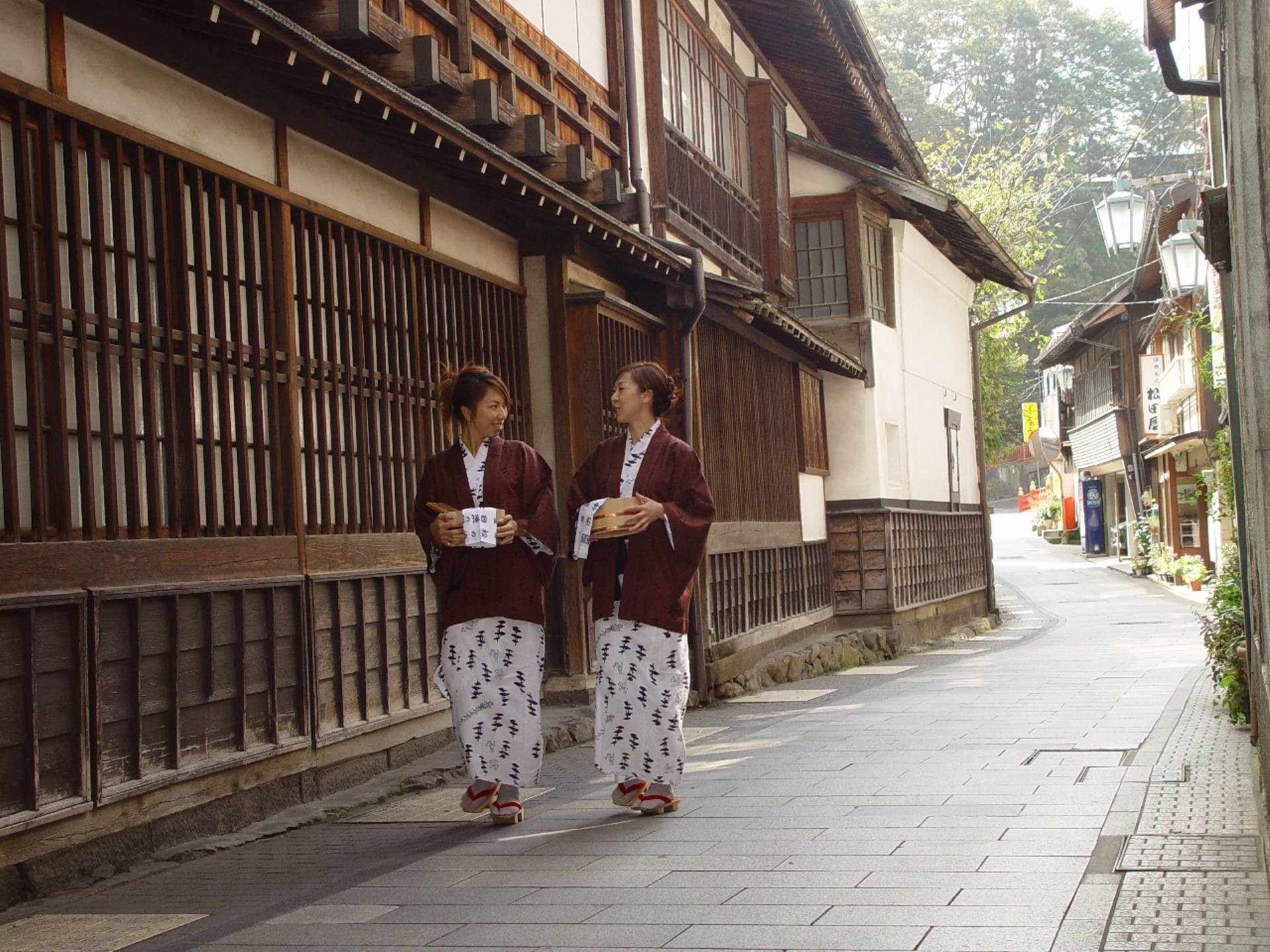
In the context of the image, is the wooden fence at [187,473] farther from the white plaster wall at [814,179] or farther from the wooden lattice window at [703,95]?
the white plaster wall at [814,179]

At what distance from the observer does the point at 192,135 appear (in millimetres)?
6879

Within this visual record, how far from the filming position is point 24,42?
5.70 metres

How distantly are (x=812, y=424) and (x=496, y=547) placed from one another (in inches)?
521

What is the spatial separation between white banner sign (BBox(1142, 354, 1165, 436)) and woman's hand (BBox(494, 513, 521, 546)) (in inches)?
1204

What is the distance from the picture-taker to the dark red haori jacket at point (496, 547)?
6.84 m

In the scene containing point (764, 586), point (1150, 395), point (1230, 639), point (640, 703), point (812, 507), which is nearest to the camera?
point (640, 703)

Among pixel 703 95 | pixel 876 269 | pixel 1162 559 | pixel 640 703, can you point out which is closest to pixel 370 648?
pixel 640 703

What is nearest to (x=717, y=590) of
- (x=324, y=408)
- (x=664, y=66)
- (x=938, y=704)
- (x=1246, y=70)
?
(x=938, y=704)

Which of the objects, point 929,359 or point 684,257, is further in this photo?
point 929,359

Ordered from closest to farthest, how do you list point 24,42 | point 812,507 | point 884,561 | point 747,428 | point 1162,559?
point 24,42
point 747,428
point 812,507
point 884,561
point 1162,559

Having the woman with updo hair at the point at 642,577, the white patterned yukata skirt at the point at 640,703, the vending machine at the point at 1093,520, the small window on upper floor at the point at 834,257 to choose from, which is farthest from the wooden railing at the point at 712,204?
the vending machine at the point at 1093,520

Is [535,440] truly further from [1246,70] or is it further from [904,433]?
[904,433]

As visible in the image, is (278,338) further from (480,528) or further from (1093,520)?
(1093,520)

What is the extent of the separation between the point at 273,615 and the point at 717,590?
25.2ft
